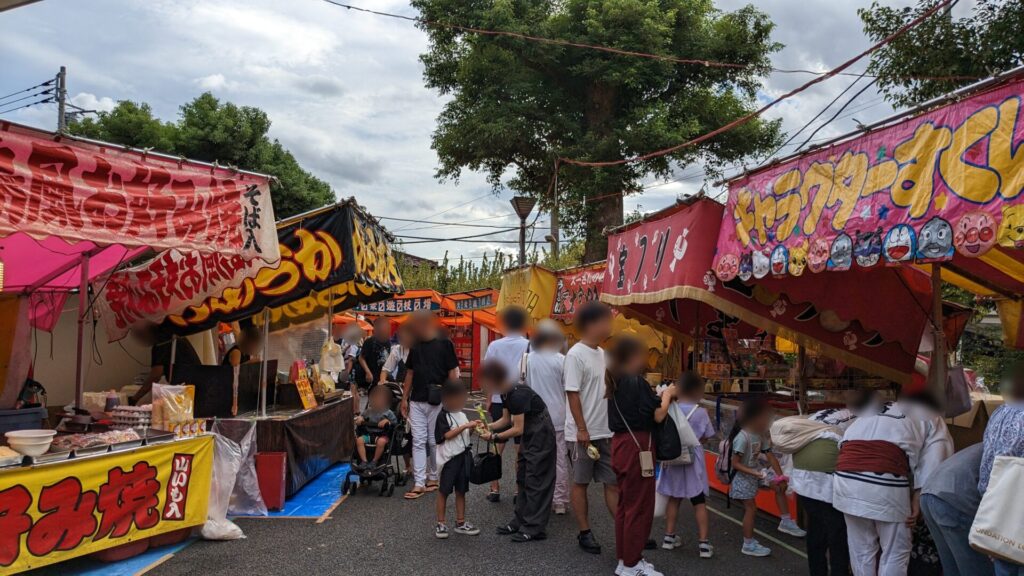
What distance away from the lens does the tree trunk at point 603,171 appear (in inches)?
730

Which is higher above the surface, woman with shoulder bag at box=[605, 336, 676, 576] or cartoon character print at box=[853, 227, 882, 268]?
cartoon character print at box=[853, 227, 882, 268]

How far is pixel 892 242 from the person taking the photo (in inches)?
174

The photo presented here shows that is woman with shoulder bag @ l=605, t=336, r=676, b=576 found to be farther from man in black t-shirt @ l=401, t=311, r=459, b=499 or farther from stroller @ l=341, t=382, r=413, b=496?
stroller @ l=341, t=382, r=413, b=496

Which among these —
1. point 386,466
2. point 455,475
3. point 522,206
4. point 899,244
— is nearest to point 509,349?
point 455,475

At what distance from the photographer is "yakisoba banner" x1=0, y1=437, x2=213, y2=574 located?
15.2ft

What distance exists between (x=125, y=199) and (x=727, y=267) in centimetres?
511

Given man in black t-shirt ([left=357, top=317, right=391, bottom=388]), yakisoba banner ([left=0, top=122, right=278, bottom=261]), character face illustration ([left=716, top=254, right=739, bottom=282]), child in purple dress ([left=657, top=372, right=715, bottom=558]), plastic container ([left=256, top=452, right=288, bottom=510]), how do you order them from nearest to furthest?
1. yakisoba banner ([left=0, top=122, right=278, bottom=261])
2. child in purple dress ([left=657, top=372, right=715, bottom=558])
3. character face illustration ([left=716, top=254, right=739, bottom=282])
4. plastic container ([left=256, top=452, right=288, bottom=510])
5. man in black t-shirt ([left=357, top=317, right=391, bottom=388])

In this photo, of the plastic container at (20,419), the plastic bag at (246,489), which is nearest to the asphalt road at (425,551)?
the plastic bag at (246,489)

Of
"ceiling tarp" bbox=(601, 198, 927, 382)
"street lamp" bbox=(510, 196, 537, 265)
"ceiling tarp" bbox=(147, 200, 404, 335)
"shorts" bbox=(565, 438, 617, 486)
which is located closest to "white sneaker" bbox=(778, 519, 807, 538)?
"ceiling tarp" bbox=(601, 198, 927, 382)

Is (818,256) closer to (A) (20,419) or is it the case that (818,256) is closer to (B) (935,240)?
(B) (935,240)

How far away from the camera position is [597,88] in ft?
64.3

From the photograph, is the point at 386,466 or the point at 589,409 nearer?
the point at 589,409

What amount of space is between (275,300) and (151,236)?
3324 mm

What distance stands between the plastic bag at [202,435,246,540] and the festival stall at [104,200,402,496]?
67 cm
